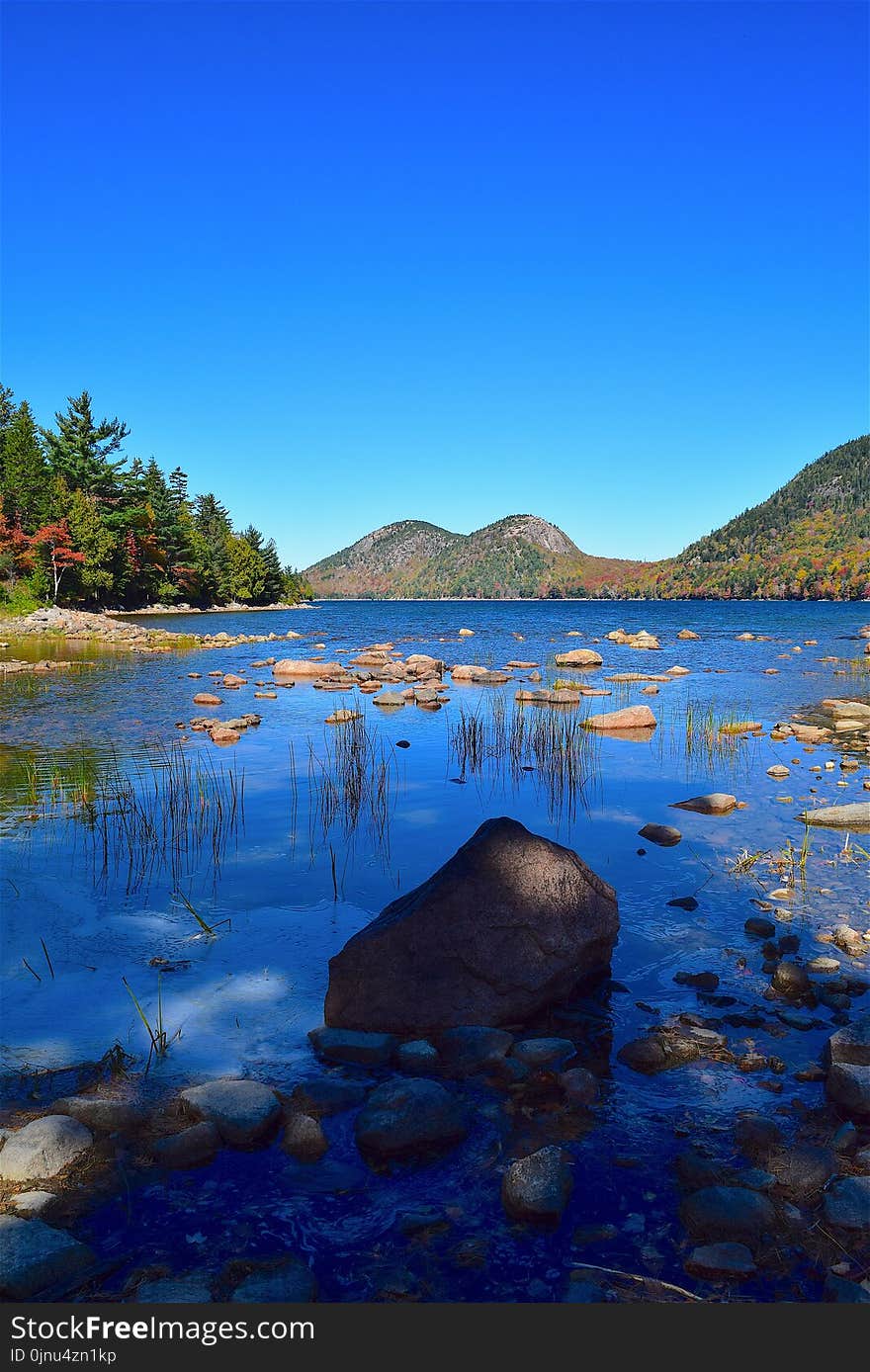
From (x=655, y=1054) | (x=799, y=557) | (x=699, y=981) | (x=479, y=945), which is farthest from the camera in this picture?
(x=799, y=557)

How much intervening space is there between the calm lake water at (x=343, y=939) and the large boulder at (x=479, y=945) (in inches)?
14.2

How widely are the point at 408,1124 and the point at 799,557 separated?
177246 millimetres

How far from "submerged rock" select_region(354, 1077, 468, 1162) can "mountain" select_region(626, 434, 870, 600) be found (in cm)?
15288

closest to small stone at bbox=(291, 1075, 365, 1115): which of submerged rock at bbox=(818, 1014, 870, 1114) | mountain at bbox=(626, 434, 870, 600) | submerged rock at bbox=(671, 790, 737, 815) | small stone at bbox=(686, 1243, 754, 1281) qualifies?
submerged rock at bbox=(818, 1014, 870, 1114)

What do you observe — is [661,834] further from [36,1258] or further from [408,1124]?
[36,1258]

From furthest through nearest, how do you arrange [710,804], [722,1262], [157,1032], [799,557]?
[799,557], [710,804], [157,1032], [722,1262]

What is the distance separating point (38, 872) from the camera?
8.89 meters

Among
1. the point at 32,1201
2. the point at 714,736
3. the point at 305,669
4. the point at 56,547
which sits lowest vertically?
the point at 32,1201

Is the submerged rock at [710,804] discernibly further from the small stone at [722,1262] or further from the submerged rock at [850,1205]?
the small stone at [722,1262]

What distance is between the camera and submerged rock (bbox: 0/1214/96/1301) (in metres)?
3.32

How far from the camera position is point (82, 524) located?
6384cm

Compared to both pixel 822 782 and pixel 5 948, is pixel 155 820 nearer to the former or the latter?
pixel 5 948

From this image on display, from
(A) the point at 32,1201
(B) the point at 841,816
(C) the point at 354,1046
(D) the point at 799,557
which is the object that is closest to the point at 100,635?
(B) the point at 841,816

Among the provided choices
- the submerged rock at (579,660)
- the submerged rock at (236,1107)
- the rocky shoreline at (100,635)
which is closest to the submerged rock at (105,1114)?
the submerged rock at (236,1107)
